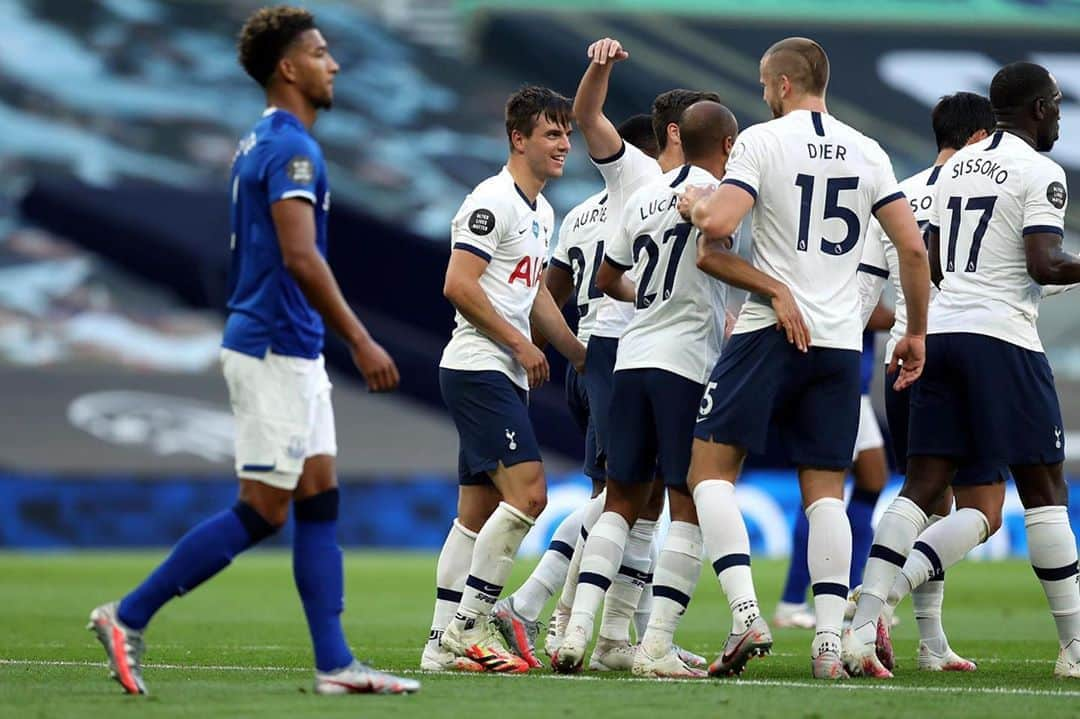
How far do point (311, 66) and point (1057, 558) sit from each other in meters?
3.63

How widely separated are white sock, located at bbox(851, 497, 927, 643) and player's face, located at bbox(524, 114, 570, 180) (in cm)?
207

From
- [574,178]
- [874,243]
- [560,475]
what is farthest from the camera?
[574,178]

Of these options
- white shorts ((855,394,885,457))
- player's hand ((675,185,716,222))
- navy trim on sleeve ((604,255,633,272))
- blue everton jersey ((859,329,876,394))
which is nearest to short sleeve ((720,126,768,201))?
player's hand ((675,185,716,222))

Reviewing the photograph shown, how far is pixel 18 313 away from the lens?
83.9ft

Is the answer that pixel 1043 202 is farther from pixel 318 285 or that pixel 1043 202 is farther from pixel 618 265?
pixel 318 285

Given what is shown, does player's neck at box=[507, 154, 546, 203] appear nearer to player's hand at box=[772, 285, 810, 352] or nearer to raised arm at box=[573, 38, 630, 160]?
raised arm at box=[573, 38, 630, 160]

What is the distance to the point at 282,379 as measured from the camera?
5.89 meters

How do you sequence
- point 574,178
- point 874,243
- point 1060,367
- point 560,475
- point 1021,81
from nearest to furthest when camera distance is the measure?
1. point 1021,81
2. point 874,243
3. point 560,475
4. point 1060,367
5. point 574,178

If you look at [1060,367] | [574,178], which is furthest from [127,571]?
[1060,367]

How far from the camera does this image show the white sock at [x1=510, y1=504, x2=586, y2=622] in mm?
7883

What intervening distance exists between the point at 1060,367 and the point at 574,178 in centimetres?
791

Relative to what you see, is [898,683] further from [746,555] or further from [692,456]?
[692,456]

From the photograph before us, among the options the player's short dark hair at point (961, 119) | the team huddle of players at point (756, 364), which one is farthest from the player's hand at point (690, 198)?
the player's short dark hair at point (961, 119)

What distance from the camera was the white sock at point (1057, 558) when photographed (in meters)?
7.16
